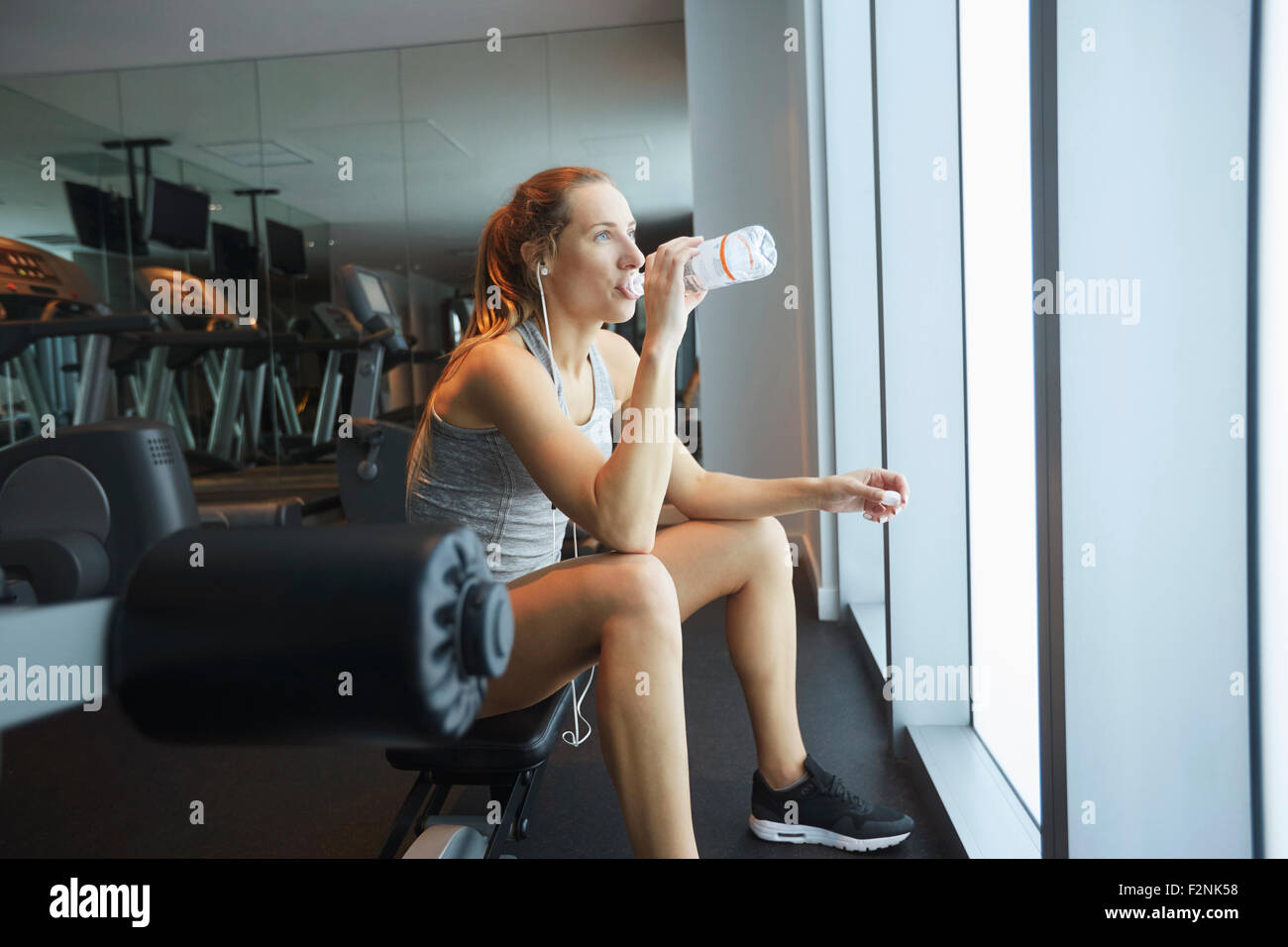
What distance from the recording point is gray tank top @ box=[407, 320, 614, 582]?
1.13 meters

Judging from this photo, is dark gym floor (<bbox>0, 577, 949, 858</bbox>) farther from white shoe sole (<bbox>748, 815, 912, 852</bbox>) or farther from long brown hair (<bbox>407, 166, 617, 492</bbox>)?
long brown hair (<bbox>407, 166, 617, 492</bbox>)

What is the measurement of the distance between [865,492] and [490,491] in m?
0.48

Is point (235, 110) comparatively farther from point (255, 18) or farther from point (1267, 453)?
point (1267, 453)

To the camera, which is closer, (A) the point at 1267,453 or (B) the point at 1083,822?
(A) the point at 1267,453

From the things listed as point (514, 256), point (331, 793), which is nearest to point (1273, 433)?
point (514, 256)

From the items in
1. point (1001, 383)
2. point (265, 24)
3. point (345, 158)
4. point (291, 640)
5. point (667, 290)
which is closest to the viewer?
point (291, 640)

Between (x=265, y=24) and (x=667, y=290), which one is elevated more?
(x=265, y=24)

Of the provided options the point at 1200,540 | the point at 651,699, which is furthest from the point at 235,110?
the point at 1200,540

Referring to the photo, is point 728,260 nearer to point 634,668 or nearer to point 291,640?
point 634,668

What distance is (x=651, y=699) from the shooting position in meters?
0.95

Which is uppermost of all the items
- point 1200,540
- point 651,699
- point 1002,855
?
point 1200,540

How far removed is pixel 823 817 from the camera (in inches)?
51.6

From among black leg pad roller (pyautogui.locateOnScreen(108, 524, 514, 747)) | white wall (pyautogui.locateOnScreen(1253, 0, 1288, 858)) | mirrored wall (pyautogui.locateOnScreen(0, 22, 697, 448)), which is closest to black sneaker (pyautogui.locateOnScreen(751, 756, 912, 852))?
white wall (pyautogui.locateOnScreen(1253, 0, 1288, 858))
